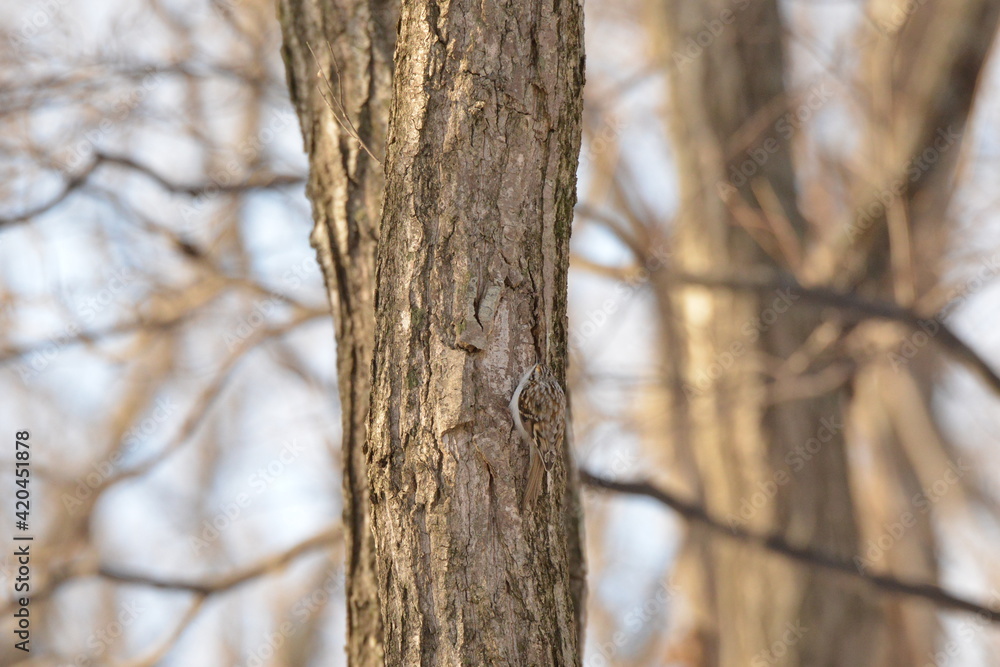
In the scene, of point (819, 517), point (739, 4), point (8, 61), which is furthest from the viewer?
point (739, 4)

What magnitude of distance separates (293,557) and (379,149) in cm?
283

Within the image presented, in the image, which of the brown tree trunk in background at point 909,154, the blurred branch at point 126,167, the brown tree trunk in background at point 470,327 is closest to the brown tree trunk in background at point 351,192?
the brown tree trunk in background at point 470,327

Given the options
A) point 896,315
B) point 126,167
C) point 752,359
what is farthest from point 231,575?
point 896,315

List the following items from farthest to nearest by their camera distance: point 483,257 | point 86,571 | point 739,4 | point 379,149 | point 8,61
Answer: point 739,4 → point 8,61 → point 86,571 → point 379,149 → point 483,257

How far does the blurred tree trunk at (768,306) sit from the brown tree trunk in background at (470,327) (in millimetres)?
3095

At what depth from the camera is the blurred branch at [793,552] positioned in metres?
3.55

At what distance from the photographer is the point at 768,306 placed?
16.6 ft

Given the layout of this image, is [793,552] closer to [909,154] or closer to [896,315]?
[896,315]

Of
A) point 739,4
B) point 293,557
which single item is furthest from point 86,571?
point 739,4

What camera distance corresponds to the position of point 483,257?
1553mm

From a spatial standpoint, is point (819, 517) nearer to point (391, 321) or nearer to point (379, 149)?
point (379, 149)

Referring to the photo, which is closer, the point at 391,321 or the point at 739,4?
the point at 391,321

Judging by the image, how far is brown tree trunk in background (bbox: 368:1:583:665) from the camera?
4.91ft

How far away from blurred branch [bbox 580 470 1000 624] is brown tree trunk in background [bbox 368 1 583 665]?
1.86 m
